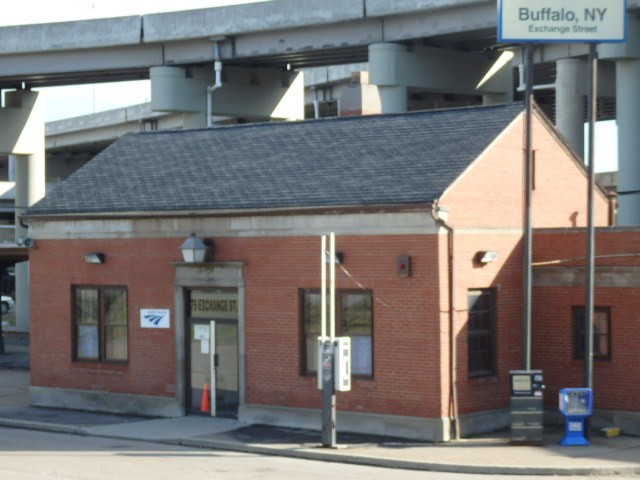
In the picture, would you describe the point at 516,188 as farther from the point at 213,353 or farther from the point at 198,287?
the point at 213,353

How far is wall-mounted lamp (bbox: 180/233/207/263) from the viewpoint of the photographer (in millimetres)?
26828

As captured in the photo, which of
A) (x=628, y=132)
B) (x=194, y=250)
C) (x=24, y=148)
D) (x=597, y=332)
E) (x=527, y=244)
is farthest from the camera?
(x=24, y=148)

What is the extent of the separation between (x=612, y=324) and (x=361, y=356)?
4819 mm

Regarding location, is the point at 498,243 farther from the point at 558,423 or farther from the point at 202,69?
the point at 202,69

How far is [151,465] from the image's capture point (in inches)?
850

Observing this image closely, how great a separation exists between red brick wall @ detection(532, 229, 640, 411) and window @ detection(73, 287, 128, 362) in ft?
30.3

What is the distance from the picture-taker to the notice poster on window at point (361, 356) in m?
25.0

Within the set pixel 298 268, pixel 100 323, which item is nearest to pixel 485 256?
pixel 298 268

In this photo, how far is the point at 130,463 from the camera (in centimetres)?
2178

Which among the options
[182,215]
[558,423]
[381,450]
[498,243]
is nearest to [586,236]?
[498,243]

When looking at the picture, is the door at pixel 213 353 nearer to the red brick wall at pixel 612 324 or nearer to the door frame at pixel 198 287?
the door frame at pixel 198 287

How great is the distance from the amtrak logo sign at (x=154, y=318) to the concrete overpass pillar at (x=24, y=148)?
27135 millimetres

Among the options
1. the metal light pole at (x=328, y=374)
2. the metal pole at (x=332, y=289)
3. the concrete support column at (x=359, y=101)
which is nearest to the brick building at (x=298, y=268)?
the metal pole at (x=332, y=289)

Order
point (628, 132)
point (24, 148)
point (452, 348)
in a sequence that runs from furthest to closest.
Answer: point (24, 148) < point (628, 132) < point (452, 348)
